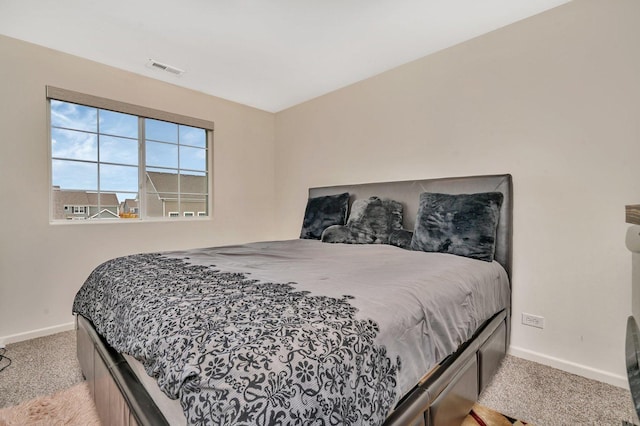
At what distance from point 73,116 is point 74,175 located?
556 millimetres

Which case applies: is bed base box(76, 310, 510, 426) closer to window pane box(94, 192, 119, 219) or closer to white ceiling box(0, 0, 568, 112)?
window pane box(94, 192, 119, 219)

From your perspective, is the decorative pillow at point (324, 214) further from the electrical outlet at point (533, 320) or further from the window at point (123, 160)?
the electrical outlet at point (533, 320)

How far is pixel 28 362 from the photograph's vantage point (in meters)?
2.13

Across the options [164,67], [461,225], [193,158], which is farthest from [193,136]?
[461,225]

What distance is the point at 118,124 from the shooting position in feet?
10.2

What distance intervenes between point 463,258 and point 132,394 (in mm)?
1900

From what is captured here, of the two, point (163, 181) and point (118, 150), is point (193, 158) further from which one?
point (118, 150)

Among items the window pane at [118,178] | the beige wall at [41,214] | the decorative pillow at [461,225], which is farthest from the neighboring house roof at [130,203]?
the decorative pillow at [461,225]

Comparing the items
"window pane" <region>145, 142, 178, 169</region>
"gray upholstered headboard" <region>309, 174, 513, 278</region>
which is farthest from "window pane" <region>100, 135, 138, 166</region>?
"gray upholstered headboard" <region>309, 174, 513, 278</region>

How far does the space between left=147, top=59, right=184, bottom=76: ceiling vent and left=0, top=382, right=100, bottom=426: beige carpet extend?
269 centimetres

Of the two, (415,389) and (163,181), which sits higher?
(163,181)

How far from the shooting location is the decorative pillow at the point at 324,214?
3.17m

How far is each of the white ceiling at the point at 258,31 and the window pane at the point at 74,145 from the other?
72 centimetres

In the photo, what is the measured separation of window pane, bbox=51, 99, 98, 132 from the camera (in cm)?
276
